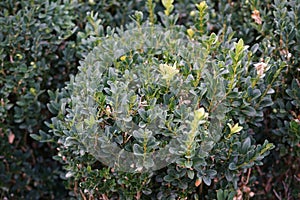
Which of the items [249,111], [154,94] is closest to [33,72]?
[154,94]

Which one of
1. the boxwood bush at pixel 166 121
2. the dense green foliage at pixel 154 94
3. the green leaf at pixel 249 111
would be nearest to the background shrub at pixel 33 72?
the dense green foliage at pixel 154 94

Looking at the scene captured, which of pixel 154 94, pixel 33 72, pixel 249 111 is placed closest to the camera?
pixel 154 94

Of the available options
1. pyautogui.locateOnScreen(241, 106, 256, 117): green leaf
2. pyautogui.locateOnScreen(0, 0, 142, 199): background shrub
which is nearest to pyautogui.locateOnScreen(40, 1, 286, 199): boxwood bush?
pyautogui.locateOnScreen(241, 106, 256, 117): green leaf

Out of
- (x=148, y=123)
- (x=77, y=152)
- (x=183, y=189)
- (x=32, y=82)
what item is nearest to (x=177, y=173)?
(x=183, y=189)

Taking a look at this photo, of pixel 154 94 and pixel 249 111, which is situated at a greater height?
pixel 154 94

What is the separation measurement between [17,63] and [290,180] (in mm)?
1831

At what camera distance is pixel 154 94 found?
244 cm

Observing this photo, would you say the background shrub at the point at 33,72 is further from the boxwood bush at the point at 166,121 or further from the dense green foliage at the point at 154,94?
the boxwood bush at the point at 166,121

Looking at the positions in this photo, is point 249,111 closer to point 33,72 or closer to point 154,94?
point 154,94

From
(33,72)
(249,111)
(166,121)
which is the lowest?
(33,72)

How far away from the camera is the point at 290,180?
3178mm

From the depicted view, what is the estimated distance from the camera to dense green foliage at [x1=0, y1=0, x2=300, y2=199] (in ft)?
8.02

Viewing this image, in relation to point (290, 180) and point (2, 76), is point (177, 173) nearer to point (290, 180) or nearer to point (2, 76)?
point (290, 180)

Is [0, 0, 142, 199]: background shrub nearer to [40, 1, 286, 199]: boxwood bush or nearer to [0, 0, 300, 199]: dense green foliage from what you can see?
[0, 0, 300, 199]: dense green foliage
